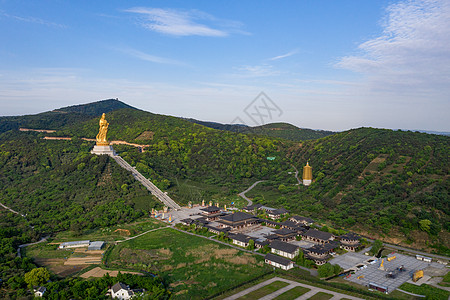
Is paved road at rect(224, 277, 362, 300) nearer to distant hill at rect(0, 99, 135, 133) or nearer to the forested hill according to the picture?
the forested hill

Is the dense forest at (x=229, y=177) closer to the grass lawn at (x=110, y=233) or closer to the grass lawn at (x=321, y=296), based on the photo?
the grass lawn at (x=110, y=233)

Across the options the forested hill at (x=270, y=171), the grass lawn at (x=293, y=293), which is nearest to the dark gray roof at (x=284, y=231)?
the forested hill at (x=270, y=171)

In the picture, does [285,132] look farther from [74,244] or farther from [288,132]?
[74,244]

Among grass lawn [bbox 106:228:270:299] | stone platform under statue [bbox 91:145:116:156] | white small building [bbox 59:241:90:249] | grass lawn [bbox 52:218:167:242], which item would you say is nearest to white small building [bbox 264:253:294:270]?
grass lawn [bbox 106:228:270:299]

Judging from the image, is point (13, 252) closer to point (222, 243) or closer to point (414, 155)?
point (222, 243)

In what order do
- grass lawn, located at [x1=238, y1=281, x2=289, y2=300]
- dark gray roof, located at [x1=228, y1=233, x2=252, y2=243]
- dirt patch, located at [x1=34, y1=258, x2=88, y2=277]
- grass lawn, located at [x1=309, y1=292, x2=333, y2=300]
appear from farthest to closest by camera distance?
1. dark gray roof, located at [x1=228, y1=233, x2=252, y2=243]
2. dirt patch, located at [x1=34, y1=258, x2=88, y2=277]
3. grass lawn, located at [x1=238, y1=281, x2=289, y2=300]
4. grass lawn, located at [x1=309, y1=292, x2=333, y2=300]
